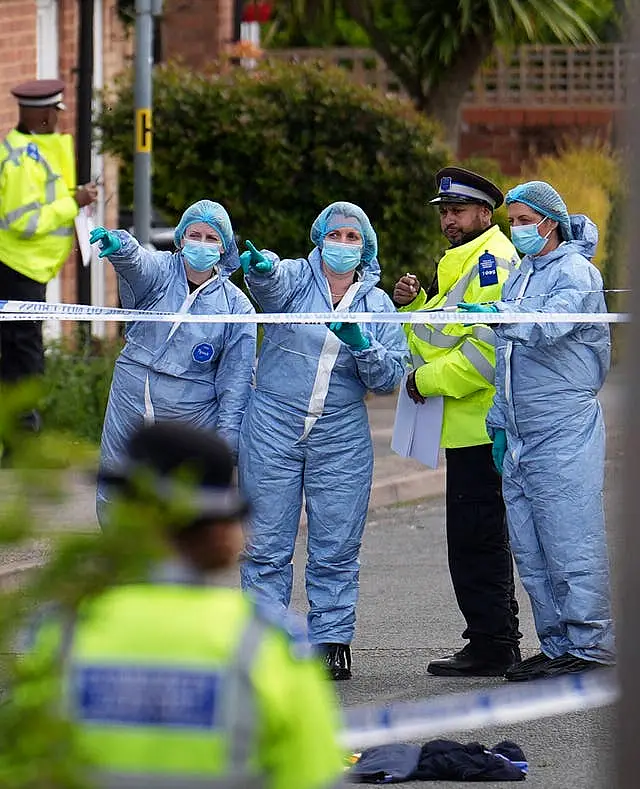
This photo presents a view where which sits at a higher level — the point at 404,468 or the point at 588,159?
the point at 588,159

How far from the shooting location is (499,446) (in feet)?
22.8

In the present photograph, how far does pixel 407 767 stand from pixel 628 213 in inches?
114

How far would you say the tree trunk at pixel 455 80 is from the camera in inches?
901

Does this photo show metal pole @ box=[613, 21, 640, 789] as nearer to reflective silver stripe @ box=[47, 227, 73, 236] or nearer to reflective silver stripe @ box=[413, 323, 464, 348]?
reflective silver stripe @ box=[413, 323, 464, 348]

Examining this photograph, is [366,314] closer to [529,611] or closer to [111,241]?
[111,241]

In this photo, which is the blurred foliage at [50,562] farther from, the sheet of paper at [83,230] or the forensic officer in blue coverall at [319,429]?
the sheet of paper at [83,230]

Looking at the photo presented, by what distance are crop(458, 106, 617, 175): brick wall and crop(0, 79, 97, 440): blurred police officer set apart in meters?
18.2

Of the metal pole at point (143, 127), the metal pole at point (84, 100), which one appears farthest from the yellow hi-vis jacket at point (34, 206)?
the metal pole at point (84, 100)

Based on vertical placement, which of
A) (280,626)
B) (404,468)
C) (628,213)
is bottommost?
(404,468)

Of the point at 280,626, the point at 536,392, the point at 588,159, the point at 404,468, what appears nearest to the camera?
the point at 280,626

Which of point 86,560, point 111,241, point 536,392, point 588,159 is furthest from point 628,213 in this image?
point 588,159

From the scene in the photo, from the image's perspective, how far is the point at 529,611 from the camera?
8.24m

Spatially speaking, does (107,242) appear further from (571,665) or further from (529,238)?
(571,665)

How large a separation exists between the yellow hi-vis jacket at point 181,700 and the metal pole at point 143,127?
889 centimetres
